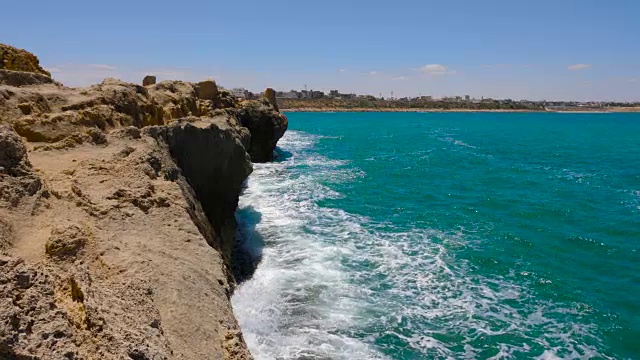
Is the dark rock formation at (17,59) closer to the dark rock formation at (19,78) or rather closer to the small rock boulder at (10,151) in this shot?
the dark rock formation at (19,78)

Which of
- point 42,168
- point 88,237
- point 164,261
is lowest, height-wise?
point 164,261

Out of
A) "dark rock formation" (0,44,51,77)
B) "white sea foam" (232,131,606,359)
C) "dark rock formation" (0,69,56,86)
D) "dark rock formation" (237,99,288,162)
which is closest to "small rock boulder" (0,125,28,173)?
"white sea foam" (232,131,606,359)

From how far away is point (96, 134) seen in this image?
1234cm

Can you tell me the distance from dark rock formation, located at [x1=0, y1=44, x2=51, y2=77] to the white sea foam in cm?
1225

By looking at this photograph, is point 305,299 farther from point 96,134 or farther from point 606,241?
point 606,241

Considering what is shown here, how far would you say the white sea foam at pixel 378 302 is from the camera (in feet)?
41.4

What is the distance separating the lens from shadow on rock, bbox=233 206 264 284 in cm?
1712

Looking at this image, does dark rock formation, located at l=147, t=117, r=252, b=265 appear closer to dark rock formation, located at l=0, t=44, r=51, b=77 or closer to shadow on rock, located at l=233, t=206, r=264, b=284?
shadow on rock, located at l=233, t=206, r=264, b=284

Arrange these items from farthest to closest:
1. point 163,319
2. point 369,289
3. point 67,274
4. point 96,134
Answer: point 369,289
point 96,134
point 163,319
point 67,274

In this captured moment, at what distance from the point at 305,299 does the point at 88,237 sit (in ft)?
29.1

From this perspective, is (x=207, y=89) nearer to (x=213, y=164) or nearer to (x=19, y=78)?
(x=213, y=164)

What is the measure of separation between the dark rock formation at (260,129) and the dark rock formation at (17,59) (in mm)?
25646

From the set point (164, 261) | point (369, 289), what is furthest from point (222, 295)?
point (369, 289)

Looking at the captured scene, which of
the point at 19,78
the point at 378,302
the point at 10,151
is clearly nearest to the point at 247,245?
the point at 378,302
